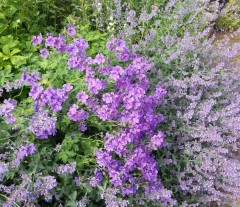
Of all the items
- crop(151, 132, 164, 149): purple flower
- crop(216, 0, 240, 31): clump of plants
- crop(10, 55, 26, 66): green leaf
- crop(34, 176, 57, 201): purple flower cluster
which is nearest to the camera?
crop(34, 176, 57, 201): purple flower cluster

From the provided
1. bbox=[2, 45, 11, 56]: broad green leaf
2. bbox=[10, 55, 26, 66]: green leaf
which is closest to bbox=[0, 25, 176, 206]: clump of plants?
bbox=[10, 55, 26, 66]: green leaf

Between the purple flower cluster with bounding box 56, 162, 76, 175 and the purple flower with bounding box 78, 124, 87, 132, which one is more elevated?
the purple flower with bounding box 78, 124, 87, 132

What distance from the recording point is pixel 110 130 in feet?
8.39

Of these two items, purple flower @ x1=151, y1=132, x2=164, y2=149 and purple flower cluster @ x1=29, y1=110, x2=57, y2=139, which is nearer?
purple flower cluster @ x1=29, y1=110, x2=57, y2=139

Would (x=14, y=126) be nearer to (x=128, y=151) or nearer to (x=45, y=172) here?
(x=45, y=172)

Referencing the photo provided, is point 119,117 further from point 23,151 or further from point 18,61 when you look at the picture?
point 18,61

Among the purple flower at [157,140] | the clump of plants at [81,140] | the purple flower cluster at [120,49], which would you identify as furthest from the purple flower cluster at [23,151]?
the purple flower cluster at [120,49]

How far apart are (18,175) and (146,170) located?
885mm

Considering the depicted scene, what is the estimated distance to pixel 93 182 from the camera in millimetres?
2295

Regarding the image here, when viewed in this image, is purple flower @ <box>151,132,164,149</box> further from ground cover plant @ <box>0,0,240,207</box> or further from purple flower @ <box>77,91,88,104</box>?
purple flower @ <box>77,91,88,104</box>

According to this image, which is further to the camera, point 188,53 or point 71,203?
point 188,53

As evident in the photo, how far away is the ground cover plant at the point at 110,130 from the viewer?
2.25 m

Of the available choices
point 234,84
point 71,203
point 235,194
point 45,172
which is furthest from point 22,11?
point 235,194

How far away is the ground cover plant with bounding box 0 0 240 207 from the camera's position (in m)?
2.25
